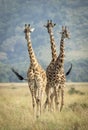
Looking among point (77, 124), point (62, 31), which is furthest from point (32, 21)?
point (77, 124)

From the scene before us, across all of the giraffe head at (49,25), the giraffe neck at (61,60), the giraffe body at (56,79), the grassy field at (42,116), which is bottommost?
the grassy field at (42,116)

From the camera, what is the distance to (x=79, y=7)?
22.5 ft

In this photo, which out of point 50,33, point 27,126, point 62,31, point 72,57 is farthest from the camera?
point 72,57

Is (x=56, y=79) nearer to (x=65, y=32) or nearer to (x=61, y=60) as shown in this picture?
(x=61, y=60)

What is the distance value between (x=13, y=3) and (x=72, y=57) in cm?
105

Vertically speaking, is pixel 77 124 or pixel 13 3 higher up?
pixel 13 3

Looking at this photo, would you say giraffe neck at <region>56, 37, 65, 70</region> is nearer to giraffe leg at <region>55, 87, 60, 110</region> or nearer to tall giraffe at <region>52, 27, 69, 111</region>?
tall giraffe at <region>52, 27, 69, 111</region>

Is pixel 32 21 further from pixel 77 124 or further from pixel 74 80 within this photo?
pixel 77 124

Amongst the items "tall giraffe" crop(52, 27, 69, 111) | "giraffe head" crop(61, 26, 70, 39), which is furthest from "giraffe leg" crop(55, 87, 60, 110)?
"giraffe head" crop(61, 26, 70, 39)

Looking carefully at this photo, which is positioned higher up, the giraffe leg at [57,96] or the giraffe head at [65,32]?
the giraffe head at [65,32]

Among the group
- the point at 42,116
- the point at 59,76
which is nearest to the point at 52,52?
the point at 59,76

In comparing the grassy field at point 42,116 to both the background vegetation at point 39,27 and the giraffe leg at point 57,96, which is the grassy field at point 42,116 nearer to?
the giraffe leg at point 57,96

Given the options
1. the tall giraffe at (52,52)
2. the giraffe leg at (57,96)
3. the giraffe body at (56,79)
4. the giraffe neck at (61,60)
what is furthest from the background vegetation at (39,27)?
the giraffe leg at (57,96)

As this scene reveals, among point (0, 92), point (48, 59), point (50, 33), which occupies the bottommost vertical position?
point (0, 92)
